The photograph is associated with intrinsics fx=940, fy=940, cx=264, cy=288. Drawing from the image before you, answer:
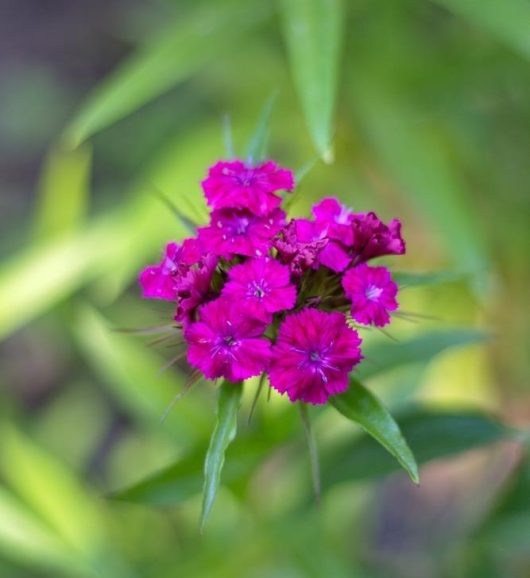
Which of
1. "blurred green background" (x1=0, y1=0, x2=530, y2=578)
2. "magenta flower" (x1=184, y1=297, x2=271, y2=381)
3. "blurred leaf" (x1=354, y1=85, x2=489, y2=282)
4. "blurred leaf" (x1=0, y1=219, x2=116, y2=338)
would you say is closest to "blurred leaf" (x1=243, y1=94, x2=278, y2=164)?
"blurred green background" (x1=0, y1=0, x2=530, y2=578)

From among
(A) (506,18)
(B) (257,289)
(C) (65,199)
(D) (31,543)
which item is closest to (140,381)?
(D) (31,543)

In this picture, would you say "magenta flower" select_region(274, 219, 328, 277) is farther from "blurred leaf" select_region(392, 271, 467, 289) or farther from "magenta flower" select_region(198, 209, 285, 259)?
"blurred leaf" select_region(392, 271, 467, 289)

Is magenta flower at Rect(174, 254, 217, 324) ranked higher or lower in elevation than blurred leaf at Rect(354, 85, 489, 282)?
higher

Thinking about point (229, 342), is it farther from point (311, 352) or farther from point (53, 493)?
point (53, 493)

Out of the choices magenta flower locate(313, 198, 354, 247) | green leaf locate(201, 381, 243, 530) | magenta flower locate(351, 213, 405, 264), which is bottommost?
green leaf locate(201, 381, 243, 530)

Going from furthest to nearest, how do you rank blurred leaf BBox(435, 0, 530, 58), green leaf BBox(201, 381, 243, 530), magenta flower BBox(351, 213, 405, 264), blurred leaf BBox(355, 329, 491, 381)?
blurred leaf BBox(435, 0, 530, 58)
blurred leaf BBox(355, 329, 491, 381)
magenta flower BBox(351, 213, 405, 264)
green leaf BBox(201, 381, 243, 530)

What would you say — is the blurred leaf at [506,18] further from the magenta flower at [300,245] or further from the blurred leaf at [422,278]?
the magenta flower at [300,245]

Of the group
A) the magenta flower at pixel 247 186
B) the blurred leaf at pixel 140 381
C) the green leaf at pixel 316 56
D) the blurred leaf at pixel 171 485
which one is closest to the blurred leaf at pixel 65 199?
the blurred leaf at pixel 140 381
